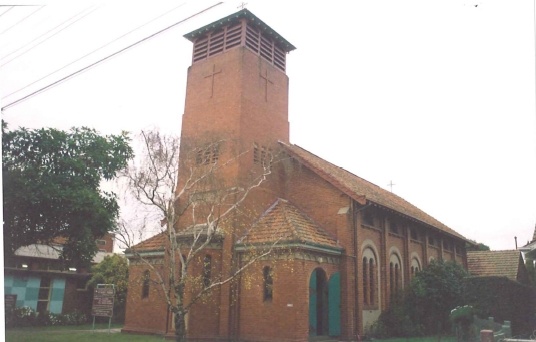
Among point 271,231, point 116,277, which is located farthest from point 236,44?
point 116,277

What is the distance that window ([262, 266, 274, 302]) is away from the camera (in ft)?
60.4

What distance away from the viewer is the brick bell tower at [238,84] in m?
21.7

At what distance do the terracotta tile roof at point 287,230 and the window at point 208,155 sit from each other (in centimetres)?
347

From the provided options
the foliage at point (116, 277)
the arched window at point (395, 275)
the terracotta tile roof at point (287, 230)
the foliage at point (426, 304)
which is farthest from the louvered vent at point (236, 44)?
→ the foliage at point (116, 277)

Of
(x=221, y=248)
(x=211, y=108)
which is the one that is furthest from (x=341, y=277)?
(x=211, y=108)

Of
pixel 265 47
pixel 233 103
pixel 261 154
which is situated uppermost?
pixel 265 47

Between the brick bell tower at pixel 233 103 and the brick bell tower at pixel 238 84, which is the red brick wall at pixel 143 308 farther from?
the brick bell tower at pixel 238 84

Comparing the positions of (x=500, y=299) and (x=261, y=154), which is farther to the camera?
(x=261, y=154)

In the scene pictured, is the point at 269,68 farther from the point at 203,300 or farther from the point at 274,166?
the point at 203,300

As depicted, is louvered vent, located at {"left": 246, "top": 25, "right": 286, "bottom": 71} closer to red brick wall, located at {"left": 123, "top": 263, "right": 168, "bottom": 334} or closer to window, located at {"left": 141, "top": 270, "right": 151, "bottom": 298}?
red brick wall, located at {"left": 123, "top": 263, "right": 168, "bottom": 334}

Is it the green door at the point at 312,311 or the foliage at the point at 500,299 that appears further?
the green door at the point at 312,311

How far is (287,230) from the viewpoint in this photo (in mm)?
18750

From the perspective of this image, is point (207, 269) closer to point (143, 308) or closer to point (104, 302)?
point (143, 308)

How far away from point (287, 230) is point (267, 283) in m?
2.28
